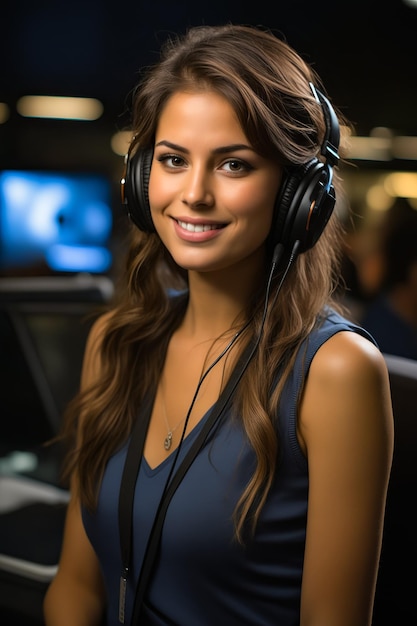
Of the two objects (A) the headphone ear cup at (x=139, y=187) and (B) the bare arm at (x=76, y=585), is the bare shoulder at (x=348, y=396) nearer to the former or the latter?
(A) the headphone ear cup at (x=139, y=187)

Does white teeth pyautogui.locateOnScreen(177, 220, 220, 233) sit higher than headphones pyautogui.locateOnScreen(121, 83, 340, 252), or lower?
lower

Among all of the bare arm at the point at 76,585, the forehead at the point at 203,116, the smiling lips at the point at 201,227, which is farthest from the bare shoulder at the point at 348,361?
the bare arm at the point at 76,585

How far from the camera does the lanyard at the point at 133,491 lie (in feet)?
4.24

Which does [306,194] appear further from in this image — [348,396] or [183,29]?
[183,29]

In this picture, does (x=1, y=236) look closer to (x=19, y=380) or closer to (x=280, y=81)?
(x=19, y=380)

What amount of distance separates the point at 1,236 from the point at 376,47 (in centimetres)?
355

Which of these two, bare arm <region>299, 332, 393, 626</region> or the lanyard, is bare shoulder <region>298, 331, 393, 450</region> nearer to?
bare arm <region>299, 332, 393, 626</region>

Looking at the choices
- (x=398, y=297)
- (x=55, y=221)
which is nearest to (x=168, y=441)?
(x=398, y=297)

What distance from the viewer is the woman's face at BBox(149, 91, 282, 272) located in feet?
4.07

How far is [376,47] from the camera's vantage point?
205 inches

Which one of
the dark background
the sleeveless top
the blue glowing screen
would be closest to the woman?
the sleeveless top

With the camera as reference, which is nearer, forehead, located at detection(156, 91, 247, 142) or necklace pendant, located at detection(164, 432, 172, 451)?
forehead, located at detection(156, 91, 247, 142)

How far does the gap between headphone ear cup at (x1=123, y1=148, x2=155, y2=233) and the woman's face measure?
3.1 inches

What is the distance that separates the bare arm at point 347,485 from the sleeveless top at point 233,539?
52mm
